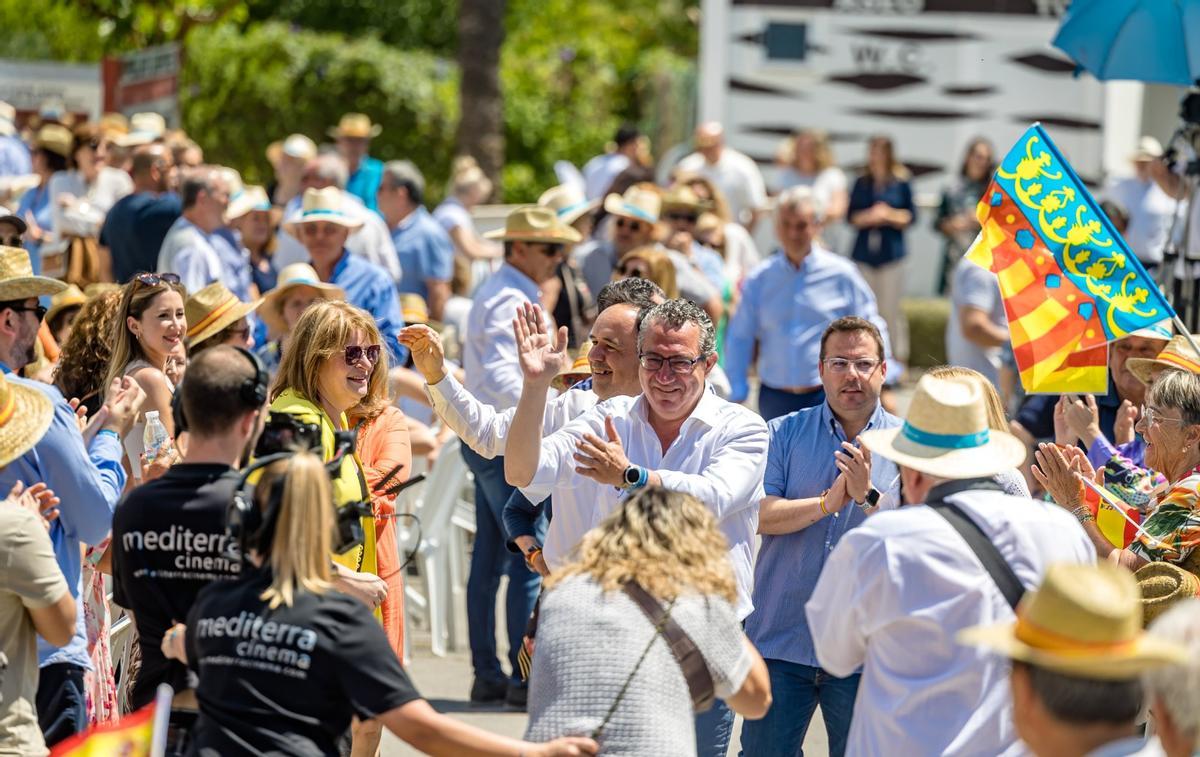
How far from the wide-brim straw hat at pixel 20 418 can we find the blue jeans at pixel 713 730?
216 cm

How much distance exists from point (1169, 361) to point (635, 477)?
2765mm

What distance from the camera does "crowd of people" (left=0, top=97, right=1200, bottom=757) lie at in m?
3.88

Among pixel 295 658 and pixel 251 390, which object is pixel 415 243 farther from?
pixel 295 658

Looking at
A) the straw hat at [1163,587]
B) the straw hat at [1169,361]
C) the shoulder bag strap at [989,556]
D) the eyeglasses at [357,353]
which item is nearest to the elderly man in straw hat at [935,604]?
the shoulder bag strap at [989,556]

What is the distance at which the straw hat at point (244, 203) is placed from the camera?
1104 centimetres

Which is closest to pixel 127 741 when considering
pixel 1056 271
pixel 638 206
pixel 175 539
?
pixel 175 539

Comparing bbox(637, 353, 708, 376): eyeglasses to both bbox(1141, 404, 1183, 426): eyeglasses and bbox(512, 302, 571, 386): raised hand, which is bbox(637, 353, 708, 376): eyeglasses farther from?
bbox(1141, 404, 1183, 426): eyeglasses

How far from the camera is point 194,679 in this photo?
4160mm

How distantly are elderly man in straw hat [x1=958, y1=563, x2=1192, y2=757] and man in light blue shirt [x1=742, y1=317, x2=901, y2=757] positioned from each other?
192cm

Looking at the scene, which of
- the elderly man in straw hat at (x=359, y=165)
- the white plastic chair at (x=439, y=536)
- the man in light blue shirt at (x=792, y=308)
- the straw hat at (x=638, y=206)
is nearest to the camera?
the white plastic chair at (x=439, y=536)

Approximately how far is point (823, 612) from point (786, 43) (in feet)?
49.9

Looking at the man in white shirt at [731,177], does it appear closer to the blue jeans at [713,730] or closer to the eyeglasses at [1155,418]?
the eyeglasses at [1155,418]

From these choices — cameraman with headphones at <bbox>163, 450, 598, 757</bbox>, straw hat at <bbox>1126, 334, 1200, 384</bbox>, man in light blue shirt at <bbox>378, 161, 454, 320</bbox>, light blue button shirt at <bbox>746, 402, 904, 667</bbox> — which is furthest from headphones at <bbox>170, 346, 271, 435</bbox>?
man in light blue shirt at <bbox>378, 161, 454, 320</bbox>

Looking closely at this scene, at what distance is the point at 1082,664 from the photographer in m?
3.38
